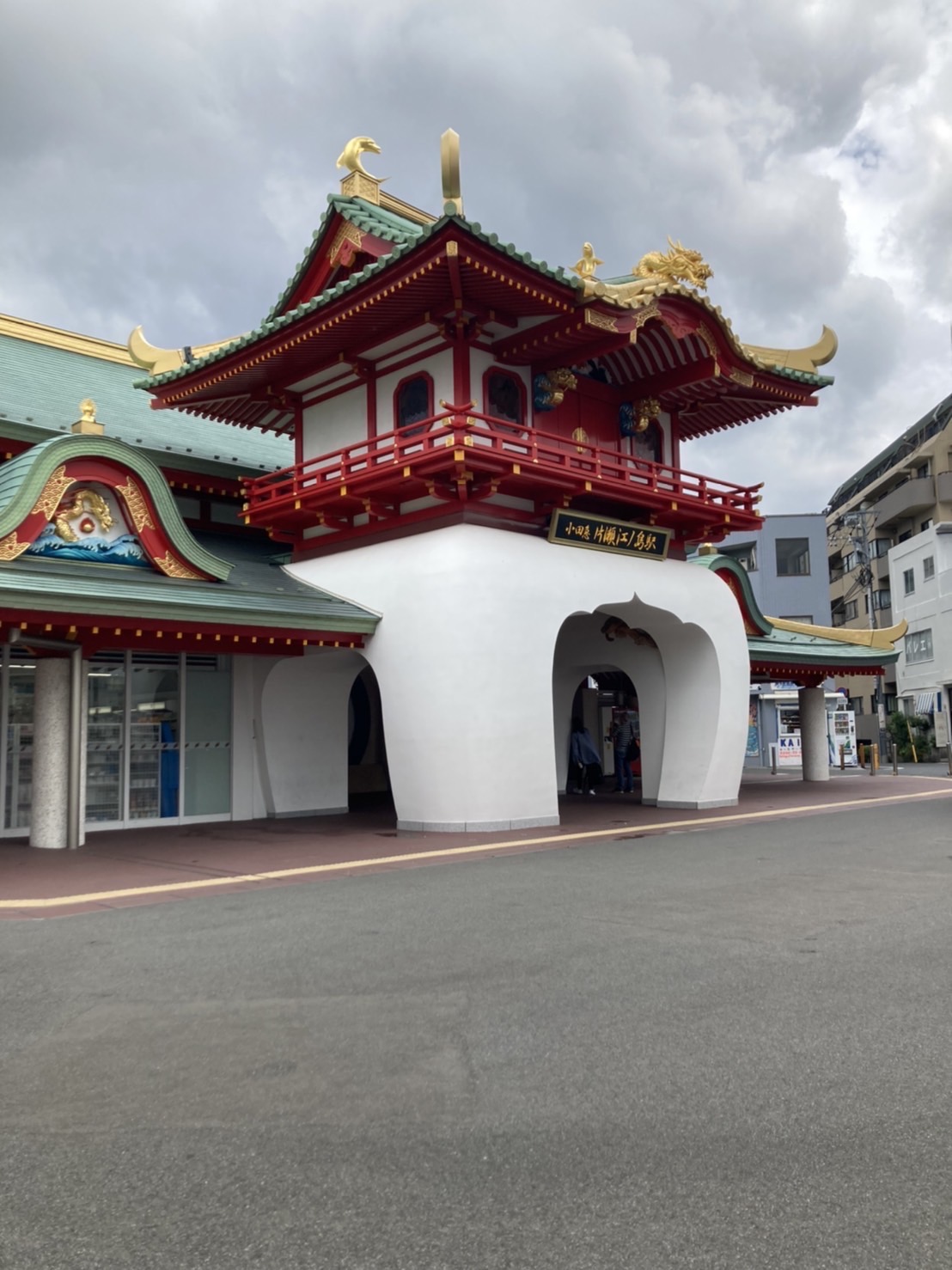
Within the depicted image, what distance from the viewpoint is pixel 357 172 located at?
691 inches

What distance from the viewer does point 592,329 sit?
15016 millimetres

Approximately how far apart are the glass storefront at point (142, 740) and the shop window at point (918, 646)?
37693mm

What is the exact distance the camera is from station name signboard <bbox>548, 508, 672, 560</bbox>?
15.6m

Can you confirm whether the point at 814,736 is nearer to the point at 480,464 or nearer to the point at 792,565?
the point at 480,464

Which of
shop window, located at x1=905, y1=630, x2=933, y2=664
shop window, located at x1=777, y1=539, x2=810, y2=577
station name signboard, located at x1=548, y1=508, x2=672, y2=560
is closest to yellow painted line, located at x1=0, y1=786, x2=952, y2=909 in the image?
station name signboard, located at x1=548, y1=508, x2=672, y2=560

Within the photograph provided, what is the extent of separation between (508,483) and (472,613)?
2.24m

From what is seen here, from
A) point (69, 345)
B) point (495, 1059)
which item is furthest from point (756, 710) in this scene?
point (495, 1059)

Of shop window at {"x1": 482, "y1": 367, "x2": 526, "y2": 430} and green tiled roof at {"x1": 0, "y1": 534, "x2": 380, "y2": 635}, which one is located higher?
shop window at {"x1": 482, "y1": 367, "x2": 526, "y2": 430}

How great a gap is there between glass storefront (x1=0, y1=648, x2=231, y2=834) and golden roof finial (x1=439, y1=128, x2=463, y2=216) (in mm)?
8338

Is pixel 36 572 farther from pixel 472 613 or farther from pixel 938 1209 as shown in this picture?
pixel 938 1209

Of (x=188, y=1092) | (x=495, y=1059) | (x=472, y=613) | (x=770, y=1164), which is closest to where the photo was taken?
(x=770, y=1164)

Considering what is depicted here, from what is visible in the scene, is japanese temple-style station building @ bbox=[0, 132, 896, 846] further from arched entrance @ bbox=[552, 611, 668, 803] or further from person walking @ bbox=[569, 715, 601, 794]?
person walking @ bbox=[569, 715, 601, 794]

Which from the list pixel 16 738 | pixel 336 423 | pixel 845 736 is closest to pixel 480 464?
pixel 336 423

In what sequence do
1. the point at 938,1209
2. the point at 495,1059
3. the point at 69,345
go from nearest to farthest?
the point at 938,1209 < the point at 495,1059 < the point at 69,345
